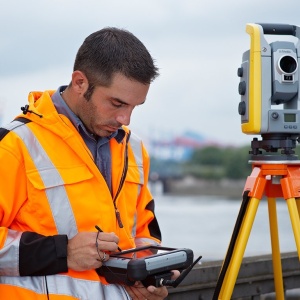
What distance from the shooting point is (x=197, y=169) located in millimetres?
72375

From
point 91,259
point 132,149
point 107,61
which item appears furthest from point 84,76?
point 91,259

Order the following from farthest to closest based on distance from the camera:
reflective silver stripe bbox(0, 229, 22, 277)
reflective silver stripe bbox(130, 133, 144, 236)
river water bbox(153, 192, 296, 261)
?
river water bbox(153, 192, 296, 261) < reflective silver stripe bbox(130, 133, 144, 236) < reflective silver stripe bbox(0, 229, 22, 277)

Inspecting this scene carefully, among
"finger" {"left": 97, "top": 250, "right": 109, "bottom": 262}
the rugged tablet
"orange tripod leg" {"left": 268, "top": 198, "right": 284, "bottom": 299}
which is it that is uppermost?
"finger" {"left": 97, "top": 250, "right": 109, "bottom": 262}

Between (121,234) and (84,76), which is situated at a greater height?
(84,76)

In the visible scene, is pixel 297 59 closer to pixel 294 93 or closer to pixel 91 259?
pixel 294 93

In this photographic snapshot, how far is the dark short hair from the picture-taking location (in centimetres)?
219

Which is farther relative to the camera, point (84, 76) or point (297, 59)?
point (297, 59)

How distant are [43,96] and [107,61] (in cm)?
24

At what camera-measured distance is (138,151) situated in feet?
8.10

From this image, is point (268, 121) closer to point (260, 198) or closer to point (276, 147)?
point (276, 147)

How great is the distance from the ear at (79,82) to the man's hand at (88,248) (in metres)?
0.41

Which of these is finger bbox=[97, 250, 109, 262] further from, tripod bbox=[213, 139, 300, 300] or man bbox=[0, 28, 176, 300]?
tripod bbox=[213, 139, 300, 300]

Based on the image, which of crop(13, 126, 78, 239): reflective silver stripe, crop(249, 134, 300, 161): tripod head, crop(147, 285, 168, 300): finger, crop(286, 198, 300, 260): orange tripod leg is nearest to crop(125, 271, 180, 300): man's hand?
crop(147, 285, 168, 300): finger

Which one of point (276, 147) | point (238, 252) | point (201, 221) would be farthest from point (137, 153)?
point (201, 221)
